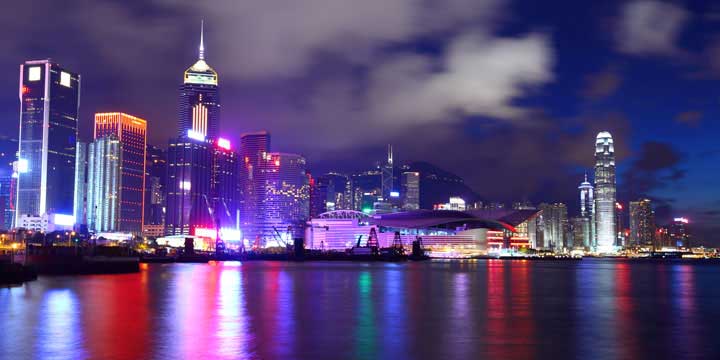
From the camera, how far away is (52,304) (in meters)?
44.1

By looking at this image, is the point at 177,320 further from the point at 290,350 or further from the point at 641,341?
the point at 641,341

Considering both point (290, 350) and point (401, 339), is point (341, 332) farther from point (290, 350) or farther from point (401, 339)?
point (290, 350)

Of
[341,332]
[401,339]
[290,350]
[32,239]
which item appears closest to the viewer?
[290,350]

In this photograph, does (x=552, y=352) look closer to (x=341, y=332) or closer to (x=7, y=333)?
(x=341, y=332)

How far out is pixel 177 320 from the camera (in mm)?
35906

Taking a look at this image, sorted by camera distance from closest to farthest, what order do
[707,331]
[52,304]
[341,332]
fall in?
[341,332] → [707,331] → [52,304]

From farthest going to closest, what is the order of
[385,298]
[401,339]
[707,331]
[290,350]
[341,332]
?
[385,298]
[707,331]
[341,332]
[401,339]
[290,350]

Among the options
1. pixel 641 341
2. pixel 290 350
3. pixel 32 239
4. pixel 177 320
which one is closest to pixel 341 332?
pixel 290 350

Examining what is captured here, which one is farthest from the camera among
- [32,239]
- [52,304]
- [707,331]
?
[32,239]

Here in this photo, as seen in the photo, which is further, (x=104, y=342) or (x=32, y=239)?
(x=32, y=239)

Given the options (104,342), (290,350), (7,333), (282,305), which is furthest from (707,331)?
(7,333)

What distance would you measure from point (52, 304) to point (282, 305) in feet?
47.4

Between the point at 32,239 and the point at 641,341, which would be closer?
the point at 641,341

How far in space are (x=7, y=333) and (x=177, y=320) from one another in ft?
26.9
